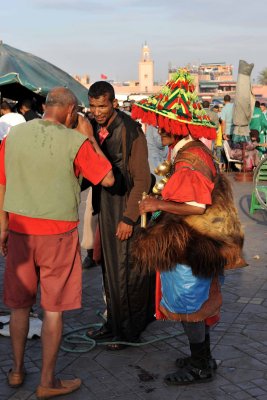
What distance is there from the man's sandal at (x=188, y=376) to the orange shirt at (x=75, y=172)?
1.19 m

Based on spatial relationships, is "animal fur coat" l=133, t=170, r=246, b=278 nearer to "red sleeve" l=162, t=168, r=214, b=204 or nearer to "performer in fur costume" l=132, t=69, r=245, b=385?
"performer in fur costume" l=132, t=69, r=245, b=385

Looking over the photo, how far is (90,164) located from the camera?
3348 mm

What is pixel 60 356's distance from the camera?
420 centimetres

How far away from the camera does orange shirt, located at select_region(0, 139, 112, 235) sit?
334 cm

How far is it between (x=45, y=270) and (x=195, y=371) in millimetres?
1174

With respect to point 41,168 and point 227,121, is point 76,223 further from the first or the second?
point 227,121

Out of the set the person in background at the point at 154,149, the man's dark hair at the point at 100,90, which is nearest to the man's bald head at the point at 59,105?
the man's dark hair at the point at 100,90

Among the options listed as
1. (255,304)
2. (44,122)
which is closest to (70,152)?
(44,122)

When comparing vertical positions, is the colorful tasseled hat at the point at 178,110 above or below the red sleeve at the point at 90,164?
above

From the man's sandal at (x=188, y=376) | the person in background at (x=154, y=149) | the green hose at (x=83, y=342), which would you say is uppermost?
the person in background at (x=154, y=149)

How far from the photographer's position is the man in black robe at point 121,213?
13.6 ft

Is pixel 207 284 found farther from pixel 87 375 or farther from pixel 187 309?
pixel 87 375

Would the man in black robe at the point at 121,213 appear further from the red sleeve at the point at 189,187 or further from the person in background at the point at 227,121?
the person in background at the point at 227,121

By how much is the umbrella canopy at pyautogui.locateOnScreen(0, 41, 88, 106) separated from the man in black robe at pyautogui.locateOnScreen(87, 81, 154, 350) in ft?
15.5
